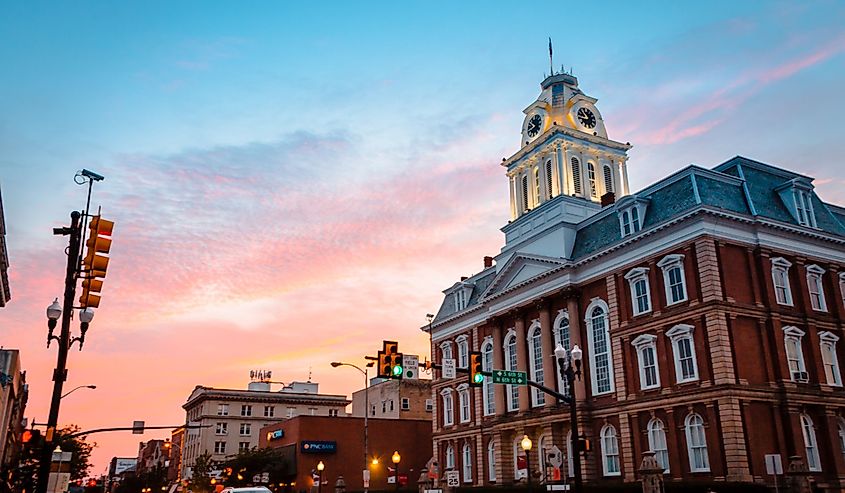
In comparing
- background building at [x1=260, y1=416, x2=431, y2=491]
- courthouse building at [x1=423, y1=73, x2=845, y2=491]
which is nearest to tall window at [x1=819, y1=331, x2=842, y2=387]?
courthouse building at [x1=423, y1=73, x2=845, y2=491]

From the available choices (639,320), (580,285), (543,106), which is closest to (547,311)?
(580,285)

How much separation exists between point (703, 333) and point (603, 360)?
9.16 metres

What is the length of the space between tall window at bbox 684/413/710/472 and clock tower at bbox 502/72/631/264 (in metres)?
20.6

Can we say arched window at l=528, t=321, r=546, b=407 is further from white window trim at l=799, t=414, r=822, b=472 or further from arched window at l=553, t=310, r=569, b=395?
white window trim at l=799, t=414, r=822, b=472

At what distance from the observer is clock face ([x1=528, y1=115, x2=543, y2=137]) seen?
6531 cm

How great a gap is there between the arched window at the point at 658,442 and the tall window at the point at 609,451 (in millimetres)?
3155

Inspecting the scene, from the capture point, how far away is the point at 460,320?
66.7 meters

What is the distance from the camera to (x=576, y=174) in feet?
205

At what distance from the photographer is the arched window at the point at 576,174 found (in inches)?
2431

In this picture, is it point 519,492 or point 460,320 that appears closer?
point 519,492

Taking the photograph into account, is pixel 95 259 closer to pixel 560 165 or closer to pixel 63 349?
pixel 63 349

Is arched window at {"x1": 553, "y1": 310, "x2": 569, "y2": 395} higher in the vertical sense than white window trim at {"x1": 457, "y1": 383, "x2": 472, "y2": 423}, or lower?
higher

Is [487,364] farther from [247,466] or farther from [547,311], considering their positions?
[247,466]

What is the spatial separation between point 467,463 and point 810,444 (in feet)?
96.7
